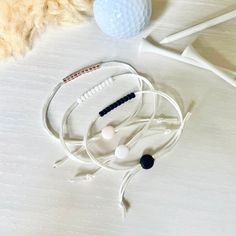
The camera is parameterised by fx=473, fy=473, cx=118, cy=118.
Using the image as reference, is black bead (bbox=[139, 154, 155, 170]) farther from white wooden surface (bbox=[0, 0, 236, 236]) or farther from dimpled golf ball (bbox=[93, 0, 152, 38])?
dimpled golf ball (bbox=[93, 0, 152, 38])

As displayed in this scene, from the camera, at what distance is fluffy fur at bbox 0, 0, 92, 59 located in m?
0.71

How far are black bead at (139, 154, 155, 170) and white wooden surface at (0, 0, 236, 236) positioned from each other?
16 millimetres

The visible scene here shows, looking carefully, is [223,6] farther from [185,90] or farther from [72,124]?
[72,124]

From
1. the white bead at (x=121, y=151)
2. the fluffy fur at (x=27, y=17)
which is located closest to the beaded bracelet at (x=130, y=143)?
the white bead at (x=121, y=151)

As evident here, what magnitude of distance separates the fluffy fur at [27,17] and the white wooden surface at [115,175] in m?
0.02

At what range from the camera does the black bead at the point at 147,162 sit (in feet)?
2.27

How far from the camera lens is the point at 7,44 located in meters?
0.72

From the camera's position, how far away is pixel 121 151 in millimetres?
697

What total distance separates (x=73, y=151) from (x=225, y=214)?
24cm

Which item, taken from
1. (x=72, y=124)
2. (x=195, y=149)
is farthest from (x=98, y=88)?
(x=195, y=149)

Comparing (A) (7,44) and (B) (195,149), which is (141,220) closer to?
(B) (195,149)

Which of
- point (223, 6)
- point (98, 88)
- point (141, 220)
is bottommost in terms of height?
point (141, 220)

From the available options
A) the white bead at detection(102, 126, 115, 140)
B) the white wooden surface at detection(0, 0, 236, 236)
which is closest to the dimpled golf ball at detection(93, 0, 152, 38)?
the white wooden surface at detection(0, 0, 236, 236)

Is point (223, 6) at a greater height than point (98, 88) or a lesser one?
greater
